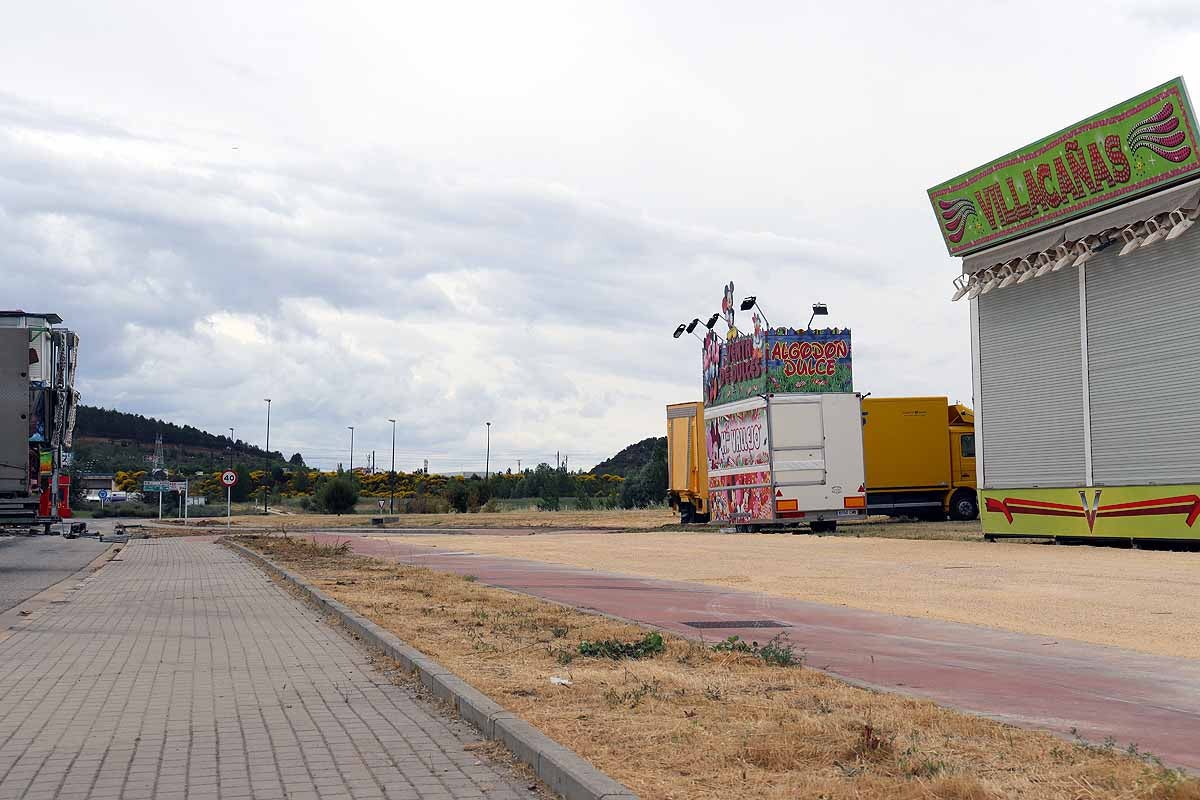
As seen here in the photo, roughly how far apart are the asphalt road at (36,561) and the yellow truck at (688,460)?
19085 mm

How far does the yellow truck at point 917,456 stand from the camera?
40.1 metres

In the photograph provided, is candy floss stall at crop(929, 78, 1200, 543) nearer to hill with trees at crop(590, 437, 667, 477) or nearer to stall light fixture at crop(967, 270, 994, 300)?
stall light fixture at crop(967, 270, 994, 300)

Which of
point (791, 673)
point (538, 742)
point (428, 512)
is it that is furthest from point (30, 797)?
point (428, 512)

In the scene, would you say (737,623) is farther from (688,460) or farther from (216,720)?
(688,460)

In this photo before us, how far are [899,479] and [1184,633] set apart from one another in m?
29.3

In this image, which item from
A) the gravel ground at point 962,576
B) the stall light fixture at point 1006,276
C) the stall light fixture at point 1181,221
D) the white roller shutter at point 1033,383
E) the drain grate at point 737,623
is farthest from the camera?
the stall light fixture at point 1006,276

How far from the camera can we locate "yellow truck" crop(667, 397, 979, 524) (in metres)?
40.1

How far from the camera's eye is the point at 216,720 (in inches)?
297

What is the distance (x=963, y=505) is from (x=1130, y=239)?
18.3 metres

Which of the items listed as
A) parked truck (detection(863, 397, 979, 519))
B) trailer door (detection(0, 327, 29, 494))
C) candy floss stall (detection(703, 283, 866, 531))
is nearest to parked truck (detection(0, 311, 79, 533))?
trailer door (detection(0, 327, 29, 494))

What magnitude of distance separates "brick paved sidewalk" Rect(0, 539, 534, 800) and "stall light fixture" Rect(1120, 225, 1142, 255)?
18106mm

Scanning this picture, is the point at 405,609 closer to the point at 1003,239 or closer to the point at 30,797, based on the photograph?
the point at 30,797

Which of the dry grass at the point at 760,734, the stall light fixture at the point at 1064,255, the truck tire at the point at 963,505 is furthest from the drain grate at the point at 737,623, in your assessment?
the truck tire at the point at 963,505

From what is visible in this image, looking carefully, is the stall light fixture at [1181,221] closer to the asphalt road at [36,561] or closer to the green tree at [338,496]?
the asphalt road at [36,561]
